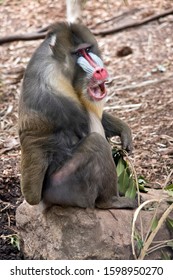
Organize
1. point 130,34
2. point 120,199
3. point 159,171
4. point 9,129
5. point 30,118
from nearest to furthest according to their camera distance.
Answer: point 30,118 < point 120,199 < point 159,171 < point 9,129 < point 130,34

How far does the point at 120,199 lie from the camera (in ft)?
14.7

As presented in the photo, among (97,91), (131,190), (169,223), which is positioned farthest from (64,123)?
(169,223)

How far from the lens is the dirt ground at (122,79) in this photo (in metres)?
5.66

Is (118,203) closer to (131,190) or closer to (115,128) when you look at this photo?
(131,190)

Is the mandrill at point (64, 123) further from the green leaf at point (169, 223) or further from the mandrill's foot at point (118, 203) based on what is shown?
the green leaf at point (169, 223)

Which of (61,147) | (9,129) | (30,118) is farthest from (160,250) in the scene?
(9,129)

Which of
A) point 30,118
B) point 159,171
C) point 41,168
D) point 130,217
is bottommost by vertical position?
point 159,171

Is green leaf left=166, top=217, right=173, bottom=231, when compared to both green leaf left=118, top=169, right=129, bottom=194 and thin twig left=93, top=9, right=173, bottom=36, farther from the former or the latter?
thin twig left=93, top=9, right=173, bottom=36

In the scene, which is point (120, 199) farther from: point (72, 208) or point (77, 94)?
point (77, 94)

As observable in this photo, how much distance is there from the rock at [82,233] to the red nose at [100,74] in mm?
897

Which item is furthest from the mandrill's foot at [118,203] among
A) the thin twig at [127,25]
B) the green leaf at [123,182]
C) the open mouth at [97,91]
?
the thin twig at [127,25]

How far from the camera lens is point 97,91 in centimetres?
422

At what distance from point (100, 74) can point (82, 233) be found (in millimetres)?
1046

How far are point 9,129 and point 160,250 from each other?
2862mm
